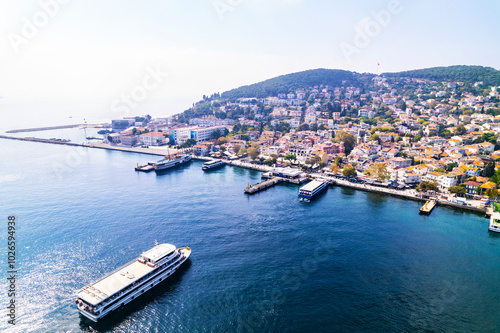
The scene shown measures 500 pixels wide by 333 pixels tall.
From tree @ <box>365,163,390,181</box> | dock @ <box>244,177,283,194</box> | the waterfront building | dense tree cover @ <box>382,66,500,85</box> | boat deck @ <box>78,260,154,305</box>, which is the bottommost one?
dock @ <box>244,177,283,194</box>

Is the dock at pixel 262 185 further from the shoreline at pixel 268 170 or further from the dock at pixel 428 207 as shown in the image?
the dock at pixel 428 207

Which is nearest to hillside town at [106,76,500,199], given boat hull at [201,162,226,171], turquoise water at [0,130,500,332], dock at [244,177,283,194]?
boat hull at [201,162,226,171]

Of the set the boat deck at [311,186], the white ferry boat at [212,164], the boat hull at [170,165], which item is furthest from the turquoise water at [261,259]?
the white ferry boat at [212,164]

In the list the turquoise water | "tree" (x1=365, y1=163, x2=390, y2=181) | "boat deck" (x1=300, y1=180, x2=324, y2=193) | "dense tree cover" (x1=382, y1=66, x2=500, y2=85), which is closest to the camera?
the turquoise water

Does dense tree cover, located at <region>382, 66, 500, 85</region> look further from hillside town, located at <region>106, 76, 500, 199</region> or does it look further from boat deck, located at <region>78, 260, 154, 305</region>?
boat deck, located at <region>78, 260, 154, 305</region>

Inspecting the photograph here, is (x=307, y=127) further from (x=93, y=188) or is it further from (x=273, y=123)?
(x=93, y=188)

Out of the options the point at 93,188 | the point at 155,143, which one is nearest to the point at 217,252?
the point at 93,188
